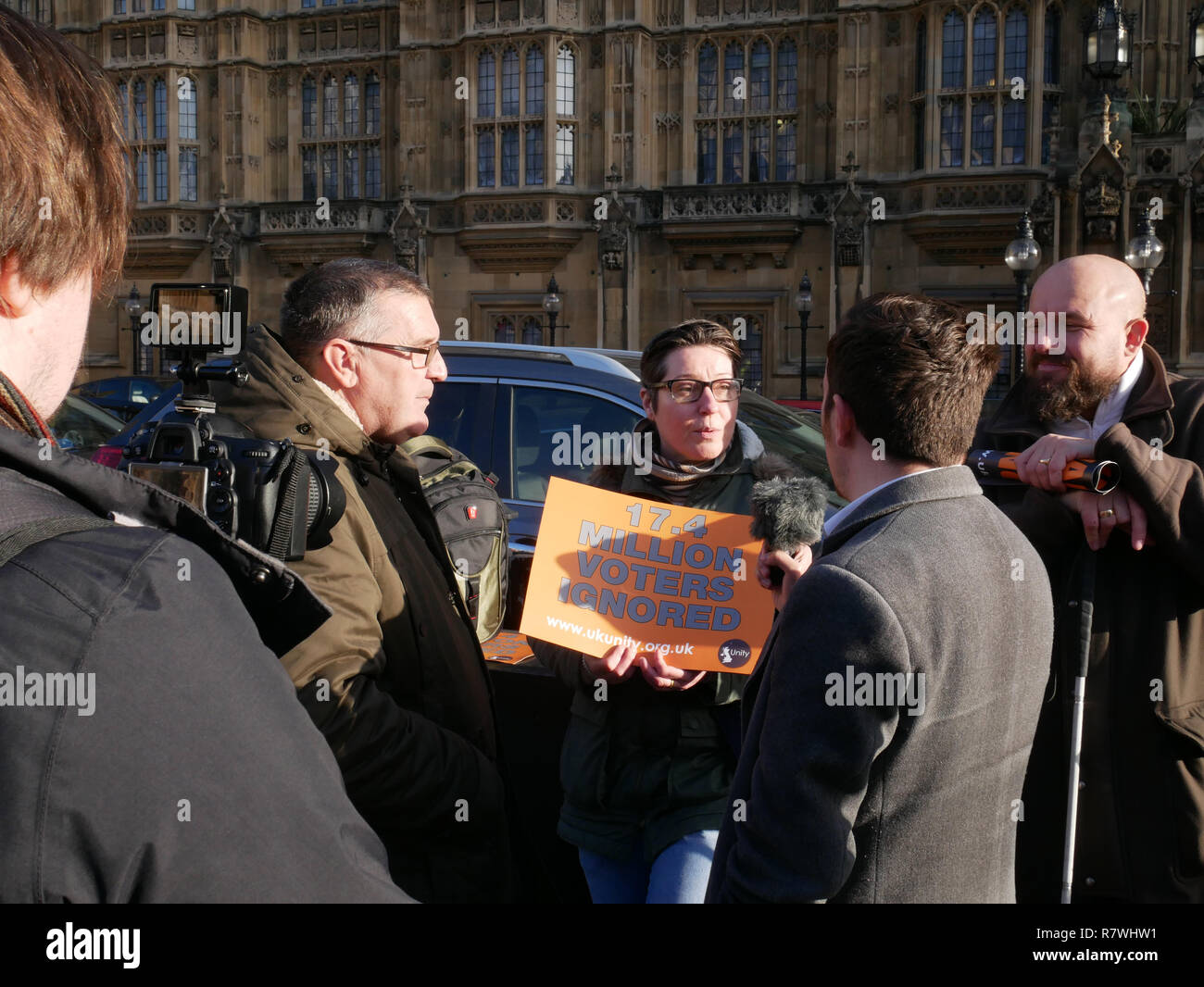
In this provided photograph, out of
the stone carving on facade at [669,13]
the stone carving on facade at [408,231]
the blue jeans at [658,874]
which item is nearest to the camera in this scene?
the blue jeans at [658,874]

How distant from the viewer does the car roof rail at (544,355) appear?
547 centimetres

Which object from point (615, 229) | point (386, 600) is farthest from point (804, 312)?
point (386, 600)

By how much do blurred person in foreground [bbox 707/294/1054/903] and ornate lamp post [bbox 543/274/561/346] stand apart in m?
20.5

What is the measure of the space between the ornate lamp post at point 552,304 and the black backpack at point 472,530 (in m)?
19.3

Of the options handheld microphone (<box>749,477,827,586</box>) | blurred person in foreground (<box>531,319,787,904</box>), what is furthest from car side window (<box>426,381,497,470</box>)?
handheld microphone (<box>749,477,827,586</box>)

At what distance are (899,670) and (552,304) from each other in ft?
68.5

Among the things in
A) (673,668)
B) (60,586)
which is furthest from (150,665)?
(673,668)

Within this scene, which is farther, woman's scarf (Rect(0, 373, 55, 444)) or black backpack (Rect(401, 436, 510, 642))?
black backpack (Rect(401, 436, 510, 642))

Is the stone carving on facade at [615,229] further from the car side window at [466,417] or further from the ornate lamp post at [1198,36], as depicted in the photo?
the car side window at [466,417]

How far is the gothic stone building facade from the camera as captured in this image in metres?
20.3

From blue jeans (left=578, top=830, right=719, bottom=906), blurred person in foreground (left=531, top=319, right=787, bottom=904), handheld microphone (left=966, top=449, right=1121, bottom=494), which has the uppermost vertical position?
handheld microphone (left=966, top=449, right=1121, bottom=494)

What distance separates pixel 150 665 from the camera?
3.00ft

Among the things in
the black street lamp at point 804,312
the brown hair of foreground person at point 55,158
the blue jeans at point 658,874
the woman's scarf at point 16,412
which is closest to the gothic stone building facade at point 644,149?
the black street lamp at point 804,312

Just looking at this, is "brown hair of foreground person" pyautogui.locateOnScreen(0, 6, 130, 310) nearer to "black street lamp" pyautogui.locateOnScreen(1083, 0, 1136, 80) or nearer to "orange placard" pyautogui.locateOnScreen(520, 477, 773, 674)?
"orange placard" pyautogui.locateOnScreen(520, 477, 773, 674)
